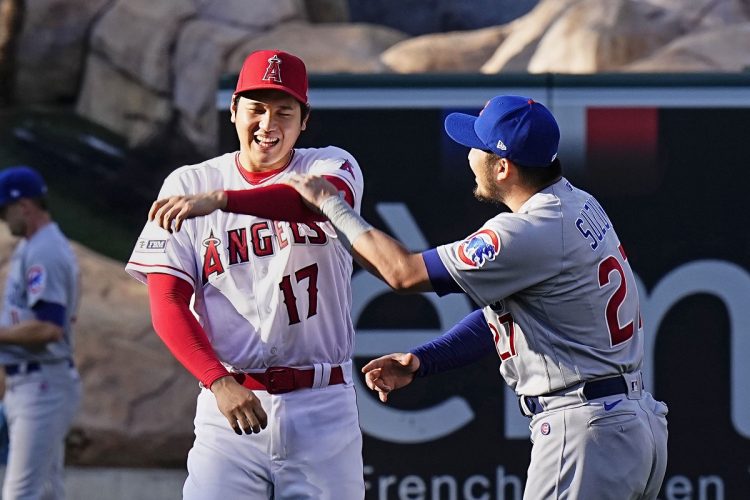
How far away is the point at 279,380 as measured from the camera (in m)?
4.04

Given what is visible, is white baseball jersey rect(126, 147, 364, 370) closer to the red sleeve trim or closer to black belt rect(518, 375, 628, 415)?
the red sleeve trim

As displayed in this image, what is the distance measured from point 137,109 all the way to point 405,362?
12659 mm

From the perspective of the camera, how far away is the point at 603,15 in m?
10.7

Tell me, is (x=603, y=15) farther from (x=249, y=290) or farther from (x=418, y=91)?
(x=249, y=290)

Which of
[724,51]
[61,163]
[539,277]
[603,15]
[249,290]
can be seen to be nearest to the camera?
[539,277]

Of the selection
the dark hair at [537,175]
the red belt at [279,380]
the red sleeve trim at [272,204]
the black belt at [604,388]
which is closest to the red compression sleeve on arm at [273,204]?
the red sleeve trim at [272,204]

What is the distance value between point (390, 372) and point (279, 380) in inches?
16.4

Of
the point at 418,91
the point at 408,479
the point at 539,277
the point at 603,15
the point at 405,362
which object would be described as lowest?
the point at 408,479

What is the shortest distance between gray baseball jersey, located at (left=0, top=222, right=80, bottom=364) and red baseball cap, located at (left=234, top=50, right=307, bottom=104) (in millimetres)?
2865

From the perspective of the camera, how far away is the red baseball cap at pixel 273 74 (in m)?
4.04

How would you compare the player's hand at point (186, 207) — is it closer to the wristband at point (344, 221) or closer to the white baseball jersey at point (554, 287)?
the wristband at point (344, 221)

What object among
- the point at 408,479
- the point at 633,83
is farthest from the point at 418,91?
the point at 408,479

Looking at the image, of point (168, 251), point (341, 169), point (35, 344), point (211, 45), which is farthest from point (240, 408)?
point (211, 45)

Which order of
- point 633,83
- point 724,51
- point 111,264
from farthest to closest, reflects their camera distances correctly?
point 111,264 < point 724,51 < point 633,83
